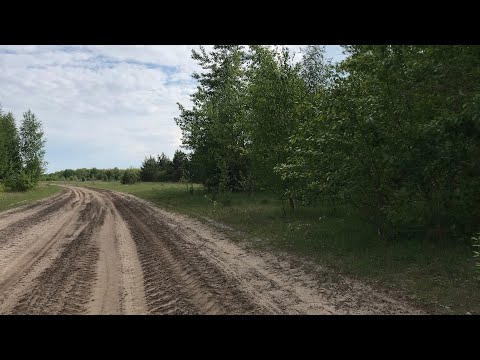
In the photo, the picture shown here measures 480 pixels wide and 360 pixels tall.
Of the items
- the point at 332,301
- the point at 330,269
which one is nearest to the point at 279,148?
the point at 330,269

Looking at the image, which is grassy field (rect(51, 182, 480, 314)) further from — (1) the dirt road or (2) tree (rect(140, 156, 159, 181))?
(2) tree (rect(140, 156, 159, 181))

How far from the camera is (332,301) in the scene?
243 inches

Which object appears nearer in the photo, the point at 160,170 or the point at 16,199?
the point at 16,199

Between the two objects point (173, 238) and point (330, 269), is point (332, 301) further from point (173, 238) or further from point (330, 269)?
point (173, 238)

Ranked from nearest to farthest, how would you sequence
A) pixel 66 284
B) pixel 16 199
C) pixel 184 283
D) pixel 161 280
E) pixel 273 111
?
pixel 66 284 → pixel 184 283 → pixel 161 280 → pixel 273 111 → pixel 16 199

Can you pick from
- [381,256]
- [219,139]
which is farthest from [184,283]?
[219,139]

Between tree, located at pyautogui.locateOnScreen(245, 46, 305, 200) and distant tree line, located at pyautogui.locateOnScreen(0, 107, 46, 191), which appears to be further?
distant tree line, located at pyautogui.locateOnScreen(0, 107, 46, 191)

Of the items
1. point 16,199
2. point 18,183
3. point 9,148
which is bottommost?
point 16,199

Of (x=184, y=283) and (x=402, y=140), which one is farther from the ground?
(x=402, y=140)

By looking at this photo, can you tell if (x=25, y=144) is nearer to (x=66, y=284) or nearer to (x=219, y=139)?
(x=219, y=139)

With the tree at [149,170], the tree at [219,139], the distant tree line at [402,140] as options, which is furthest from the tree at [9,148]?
the distant tree line at [402,140]

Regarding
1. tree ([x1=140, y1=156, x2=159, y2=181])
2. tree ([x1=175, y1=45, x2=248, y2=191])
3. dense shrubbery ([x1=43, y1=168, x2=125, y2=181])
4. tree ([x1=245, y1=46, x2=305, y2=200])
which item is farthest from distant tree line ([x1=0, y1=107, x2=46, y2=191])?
dense shrubbery ([x1=43, y1=168, x2=125, y2=181])

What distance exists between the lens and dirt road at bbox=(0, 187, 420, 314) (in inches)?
232

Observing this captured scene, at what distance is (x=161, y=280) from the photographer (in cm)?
745
